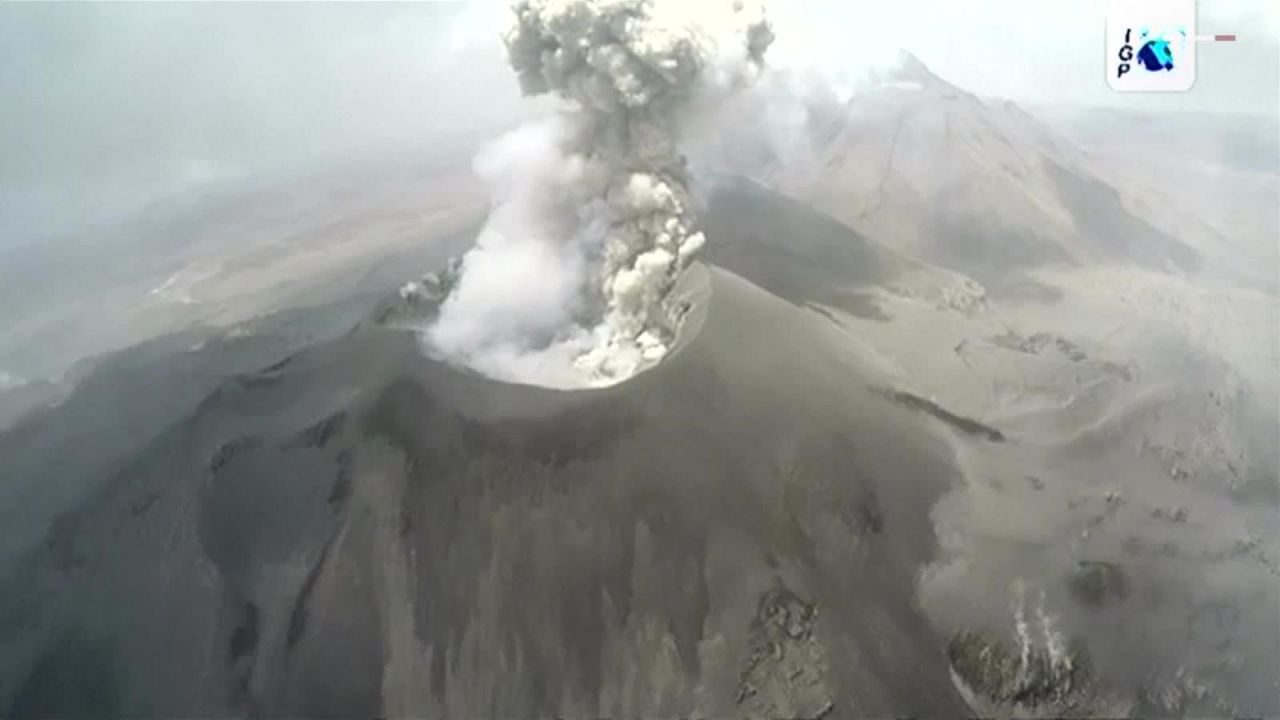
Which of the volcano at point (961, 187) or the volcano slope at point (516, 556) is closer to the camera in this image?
the volcano slope at point (516, 556)

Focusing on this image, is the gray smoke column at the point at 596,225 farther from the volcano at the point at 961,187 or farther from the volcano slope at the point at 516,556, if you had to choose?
the volcano at the point at 961,187

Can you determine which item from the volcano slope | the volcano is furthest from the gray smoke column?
the volcano

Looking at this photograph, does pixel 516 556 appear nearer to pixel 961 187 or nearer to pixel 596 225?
pixel 596 225

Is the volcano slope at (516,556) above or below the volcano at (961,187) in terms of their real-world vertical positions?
above

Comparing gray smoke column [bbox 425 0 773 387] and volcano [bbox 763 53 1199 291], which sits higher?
gray smoke column [bbox 425 0 773 387]

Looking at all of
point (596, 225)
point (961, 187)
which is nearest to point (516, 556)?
point (596, 225)

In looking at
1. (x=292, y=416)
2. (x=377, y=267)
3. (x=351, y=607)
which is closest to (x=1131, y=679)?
(x=351, y=607)

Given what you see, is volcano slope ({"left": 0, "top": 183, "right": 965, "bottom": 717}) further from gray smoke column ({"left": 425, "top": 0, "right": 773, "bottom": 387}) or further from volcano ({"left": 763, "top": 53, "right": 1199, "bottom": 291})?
volcano ({"left": 763, "top": 53, "right": 1199, "bottom": 291})

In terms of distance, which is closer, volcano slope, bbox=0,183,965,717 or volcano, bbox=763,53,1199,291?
volcano slope, bbox=0,183,965,717

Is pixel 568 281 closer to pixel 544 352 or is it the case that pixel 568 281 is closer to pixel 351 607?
pixel 544 352

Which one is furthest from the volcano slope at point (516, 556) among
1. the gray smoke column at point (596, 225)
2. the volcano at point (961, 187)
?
the volcano at point (961, 187)
